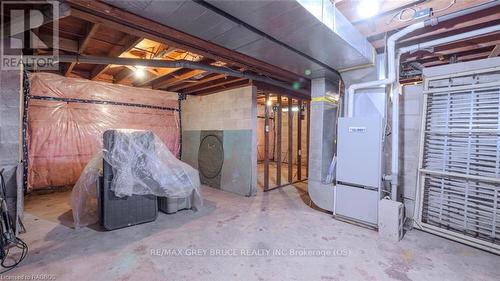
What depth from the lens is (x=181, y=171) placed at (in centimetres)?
318

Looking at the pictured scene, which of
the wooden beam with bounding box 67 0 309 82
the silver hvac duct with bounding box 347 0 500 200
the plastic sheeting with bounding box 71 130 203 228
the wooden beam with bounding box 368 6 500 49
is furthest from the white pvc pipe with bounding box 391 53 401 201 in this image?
the plastic sheeting with bounding box 71 130 203 228

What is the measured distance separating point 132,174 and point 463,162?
3.92 meters

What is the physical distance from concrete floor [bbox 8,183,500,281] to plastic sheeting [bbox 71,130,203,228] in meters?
0.35

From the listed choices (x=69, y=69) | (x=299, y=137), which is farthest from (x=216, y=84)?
(x=69, y=69)

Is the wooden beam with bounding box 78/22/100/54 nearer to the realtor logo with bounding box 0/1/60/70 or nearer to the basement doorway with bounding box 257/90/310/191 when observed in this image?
the realtor logo with bounding box 0/1/60/70

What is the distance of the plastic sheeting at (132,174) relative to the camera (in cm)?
265

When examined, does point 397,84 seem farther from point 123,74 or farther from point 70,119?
point 70,119

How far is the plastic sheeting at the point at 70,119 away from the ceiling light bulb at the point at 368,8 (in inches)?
186

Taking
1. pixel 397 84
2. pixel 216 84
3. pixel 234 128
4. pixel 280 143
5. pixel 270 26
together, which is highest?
pixel 216 84

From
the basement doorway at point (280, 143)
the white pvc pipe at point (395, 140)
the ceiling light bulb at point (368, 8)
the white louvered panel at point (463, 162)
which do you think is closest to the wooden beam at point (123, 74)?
the basement doorway at point (280, 143)

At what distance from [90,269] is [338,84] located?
13.5ft

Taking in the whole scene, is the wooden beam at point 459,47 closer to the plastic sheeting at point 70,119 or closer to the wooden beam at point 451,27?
the wooden beam at point 451,27

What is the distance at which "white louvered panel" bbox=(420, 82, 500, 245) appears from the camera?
2375mm

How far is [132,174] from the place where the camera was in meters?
2.73
